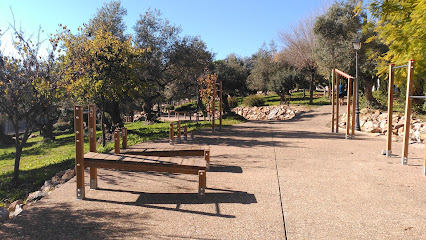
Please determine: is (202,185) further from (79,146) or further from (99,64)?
(99,64)

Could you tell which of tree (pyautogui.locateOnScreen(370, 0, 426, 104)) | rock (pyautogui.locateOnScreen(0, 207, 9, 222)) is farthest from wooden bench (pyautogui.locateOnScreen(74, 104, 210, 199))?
tree (pyautogui.locateOnScreen(370, 0, 426, 104))

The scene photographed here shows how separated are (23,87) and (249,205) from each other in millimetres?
6086

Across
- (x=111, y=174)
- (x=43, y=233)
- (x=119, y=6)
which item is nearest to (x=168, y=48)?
(x=119, y=6)

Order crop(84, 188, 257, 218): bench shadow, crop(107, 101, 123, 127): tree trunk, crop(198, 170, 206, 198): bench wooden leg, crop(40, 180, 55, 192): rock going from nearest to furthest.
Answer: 1. crop(84, 188, 257, 218): bench shadow
2. crop(198, 170, 206, 198): bench wooden leg
3. crop(40, 180, 55, 192): rock
4. crop(107, 101, 123, 127): tree trunk

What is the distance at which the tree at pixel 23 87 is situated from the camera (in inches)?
281

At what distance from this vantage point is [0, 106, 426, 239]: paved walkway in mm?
3498

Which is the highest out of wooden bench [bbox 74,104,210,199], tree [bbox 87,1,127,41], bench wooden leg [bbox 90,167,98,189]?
tree [bbox 87,1,127,41]

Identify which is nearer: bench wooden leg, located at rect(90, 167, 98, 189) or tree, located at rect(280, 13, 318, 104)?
bench wooden leg, located at rect(90, 167, 98, 189)

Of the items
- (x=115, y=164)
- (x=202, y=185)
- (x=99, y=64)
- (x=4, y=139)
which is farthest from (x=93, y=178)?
(x=4, y=139)

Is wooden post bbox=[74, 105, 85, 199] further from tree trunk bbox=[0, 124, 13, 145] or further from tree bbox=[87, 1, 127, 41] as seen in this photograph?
tree trunk bbox=[0, 124, 13, 145]

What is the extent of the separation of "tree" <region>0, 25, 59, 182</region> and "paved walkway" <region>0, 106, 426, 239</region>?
2.58 m

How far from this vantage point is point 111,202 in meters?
4.54

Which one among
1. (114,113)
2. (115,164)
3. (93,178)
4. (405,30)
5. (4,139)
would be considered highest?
(405,30)

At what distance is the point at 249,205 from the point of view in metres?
4.35
